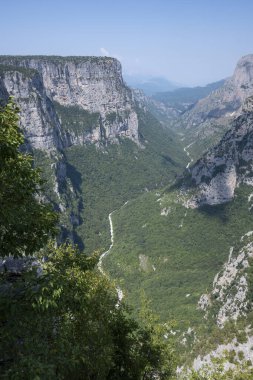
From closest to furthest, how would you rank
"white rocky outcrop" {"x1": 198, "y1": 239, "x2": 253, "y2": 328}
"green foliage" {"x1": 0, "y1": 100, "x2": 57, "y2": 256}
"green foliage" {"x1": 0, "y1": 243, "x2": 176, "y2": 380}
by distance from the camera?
1. "green foliage" {"x1": 0, "y1": 243, "x2": 176, "y2": 380}
2. "green foliage" {"x1": 0, "y1": 100, "x2": 57, "y2": 256}
3. "white rocky outcrop" {"x1": 198, "y1": 239, "x2": 253, "y2": 328}

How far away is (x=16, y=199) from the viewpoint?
20531 mm

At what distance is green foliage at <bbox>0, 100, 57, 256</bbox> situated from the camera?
63.8 feet

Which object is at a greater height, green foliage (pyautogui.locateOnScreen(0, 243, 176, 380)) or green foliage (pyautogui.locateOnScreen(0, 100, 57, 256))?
green foliage (pyautogui.locateOnScreen(0, 100, 57, 256))

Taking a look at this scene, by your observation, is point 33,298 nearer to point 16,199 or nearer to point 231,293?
point 16,199

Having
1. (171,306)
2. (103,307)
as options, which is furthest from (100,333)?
(171,306)

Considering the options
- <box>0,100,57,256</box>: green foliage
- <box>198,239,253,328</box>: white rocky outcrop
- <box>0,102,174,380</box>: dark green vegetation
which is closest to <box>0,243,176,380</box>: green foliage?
<box>0,102,174,380</box>: dark green vegetation

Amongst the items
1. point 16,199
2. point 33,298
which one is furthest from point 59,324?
point 16,199

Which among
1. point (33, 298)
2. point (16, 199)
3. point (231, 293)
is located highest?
point (16, 199)

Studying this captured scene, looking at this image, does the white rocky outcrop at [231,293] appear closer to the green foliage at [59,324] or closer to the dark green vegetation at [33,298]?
the green foliage at [59,324]

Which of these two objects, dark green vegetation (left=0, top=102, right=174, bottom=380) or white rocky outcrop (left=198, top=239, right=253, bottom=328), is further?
white rocky outcrop (left=198, top=239, right=253, bottom=328)

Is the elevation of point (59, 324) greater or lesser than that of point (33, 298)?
lesser

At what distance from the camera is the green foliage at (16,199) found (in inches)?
765

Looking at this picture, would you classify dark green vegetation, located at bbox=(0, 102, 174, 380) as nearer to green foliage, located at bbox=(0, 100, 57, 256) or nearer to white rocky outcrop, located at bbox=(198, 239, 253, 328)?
green foliage, located at bbox=(0, 100, 57, 256)

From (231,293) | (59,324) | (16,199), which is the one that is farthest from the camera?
(231,293)
